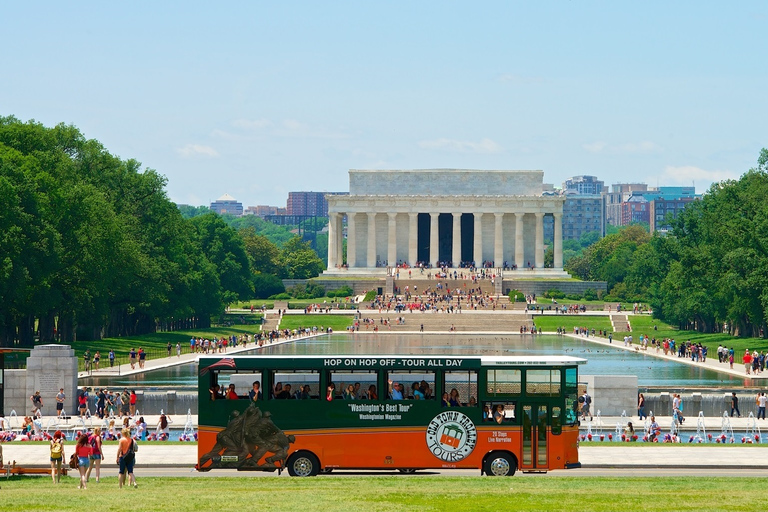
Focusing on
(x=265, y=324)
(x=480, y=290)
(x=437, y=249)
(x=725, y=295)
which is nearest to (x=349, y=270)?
(x=437, y=249)

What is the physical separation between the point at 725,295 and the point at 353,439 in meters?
62.0

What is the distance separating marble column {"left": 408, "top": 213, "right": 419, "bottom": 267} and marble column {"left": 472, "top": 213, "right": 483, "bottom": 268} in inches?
291

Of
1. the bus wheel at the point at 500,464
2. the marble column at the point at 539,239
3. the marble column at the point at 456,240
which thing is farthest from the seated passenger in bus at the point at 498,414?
the marble column at the point at 539,239

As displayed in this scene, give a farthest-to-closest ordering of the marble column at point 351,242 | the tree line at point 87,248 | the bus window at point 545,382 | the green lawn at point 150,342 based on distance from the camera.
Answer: the marble column at point 351,242
the green lawn at point 150,342
the tree line at point 87,248
the bus window at point 545,382

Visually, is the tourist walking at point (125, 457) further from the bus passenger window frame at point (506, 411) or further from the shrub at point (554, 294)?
the shrub at point (554, 294)

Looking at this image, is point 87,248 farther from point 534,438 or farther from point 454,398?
point 534,438

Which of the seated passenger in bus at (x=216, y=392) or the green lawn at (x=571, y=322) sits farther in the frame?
the green lawn at (x=571, y=322)

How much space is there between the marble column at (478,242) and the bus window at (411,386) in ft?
435

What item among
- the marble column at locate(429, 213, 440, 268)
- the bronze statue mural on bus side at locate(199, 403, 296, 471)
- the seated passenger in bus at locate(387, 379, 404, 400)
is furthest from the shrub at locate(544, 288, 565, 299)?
the bronze statue mural on bus side at locate(199, 403, 296, 471)

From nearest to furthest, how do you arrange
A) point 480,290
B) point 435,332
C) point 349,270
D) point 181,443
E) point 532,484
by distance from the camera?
point 532,484 → point 181,443 → point 435,332 → point 480,290 → point 349,270

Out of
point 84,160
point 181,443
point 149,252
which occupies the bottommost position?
point 181,443

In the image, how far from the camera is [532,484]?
2561cm

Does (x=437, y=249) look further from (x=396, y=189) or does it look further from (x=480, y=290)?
(x=480, y=290)

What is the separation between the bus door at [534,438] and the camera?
2811 centimetres
